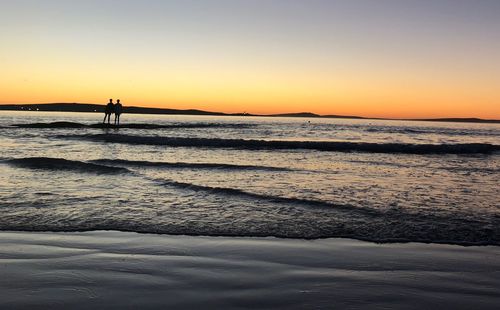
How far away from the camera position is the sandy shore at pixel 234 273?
3463 mm

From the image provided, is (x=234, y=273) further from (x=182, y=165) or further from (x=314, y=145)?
(x=314, y=145)

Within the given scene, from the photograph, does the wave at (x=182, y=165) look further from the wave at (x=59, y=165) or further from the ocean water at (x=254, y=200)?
the wave at (x=59, y=165)

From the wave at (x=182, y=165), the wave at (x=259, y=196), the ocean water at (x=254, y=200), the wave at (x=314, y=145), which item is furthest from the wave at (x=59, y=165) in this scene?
the wave at (x=314, y=145)

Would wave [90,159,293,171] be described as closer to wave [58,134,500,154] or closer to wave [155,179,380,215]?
wave [155,179,380,215]

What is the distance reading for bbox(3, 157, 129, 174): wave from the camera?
12461 mm

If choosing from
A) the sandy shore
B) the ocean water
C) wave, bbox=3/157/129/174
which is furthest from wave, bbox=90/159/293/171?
the sandy shore

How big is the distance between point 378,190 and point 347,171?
4.07 m

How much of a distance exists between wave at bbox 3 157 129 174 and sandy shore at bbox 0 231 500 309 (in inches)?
282

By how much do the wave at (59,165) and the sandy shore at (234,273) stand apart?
282 inches

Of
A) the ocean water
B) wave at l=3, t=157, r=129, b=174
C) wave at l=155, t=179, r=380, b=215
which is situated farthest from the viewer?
wave at l=3, t=157, r=129, b=174

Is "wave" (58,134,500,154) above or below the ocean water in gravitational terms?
above

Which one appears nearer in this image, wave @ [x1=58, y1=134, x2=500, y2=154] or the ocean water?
the ocean water

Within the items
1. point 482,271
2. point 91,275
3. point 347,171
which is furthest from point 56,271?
point 347,171

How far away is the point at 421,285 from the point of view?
3.93m
